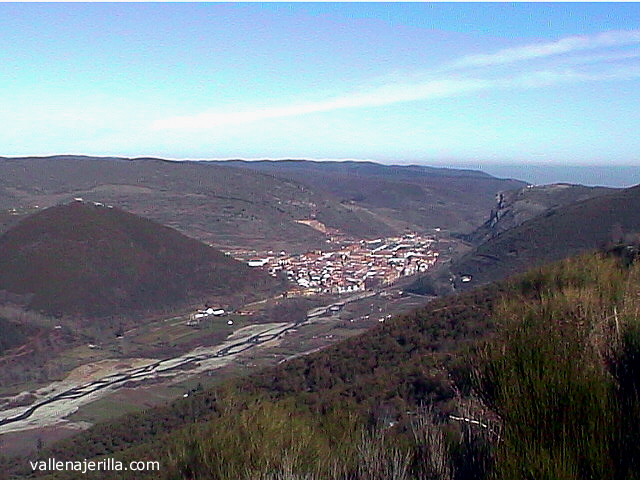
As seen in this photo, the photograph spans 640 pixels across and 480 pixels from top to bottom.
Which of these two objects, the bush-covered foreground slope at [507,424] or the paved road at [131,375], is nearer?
the bush-covered foreground slope at [507,424]

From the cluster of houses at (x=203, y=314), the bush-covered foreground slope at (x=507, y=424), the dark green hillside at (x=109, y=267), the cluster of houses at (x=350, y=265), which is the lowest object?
the cluster of houses at (x=203, y=314)

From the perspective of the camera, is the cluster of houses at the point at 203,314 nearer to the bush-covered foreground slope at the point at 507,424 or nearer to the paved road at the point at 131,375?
the paved road at the point at 131,375

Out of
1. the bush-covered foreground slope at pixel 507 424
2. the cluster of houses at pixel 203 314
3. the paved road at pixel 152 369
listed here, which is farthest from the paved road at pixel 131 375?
the bush-covered foreground slope at pixel 507 424

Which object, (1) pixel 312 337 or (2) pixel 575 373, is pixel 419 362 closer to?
(2) pixel 575 373

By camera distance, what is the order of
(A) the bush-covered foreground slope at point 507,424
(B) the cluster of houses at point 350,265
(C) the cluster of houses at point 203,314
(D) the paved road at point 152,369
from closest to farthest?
1. (A) the bush-covered foreground slope at point 507,424
2. (D) the paved road at point 152,369
3. (C) the cluster of houses at point 203,314
4. (B) the cluster of houses at point 350,265

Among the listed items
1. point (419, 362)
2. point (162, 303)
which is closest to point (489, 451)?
point (419, 362)

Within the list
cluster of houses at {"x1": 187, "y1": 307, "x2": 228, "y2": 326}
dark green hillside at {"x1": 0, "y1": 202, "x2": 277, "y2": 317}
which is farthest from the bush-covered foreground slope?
dark green hillside at {"x1": 0, "y1": 202, "x2": 277, "y2": 317}

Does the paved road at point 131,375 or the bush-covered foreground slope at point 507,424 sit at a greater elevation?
the bush-covered foreground slope at point 507,424

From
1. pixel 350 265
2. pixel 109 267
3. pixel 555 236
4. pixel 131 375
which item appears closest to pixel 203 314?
pixel 109 267
